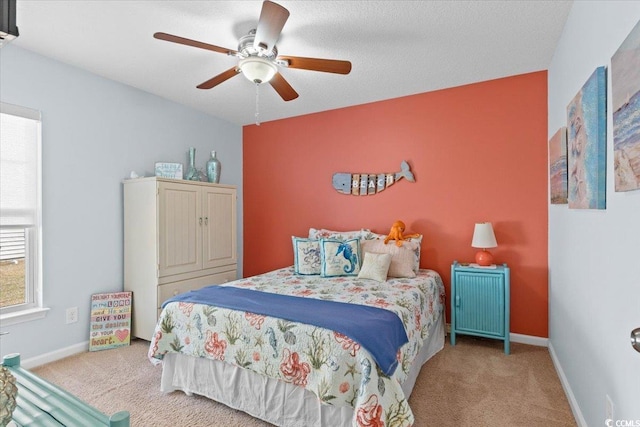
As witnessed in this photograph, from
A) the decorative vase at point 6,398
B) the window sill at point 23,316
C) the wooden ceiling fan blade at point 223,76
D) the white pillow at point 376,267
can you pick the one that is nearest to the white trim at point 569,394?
the white pillow at point 376,267

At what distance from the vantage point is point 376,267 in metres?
2.93

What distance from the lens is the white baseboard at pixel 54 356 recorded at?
103 inches

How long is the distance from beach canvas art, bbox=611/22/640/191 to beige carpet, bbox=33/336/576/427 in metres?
1.53

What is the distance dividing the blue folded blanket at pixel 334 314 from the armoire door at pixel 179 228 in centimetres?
99

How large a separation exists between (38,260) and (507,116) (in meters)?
4.35

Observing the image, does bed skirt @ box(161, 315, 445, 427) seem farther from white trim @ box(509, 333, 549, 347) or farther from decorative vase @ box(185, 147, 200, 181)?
decorative vase @ box(185, 147, 200, 181)

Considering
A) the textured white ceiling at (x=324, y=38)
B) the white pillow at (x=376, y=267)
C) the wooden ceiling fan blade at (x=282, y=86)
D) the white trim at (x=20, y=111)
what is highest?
the textured white ceiling at (x=324, y=38)

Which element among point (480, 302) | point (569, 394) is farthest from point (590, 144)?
point (480, 302)

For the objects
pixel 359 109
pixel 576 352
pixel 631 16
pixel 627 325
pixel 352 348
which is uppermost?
pixel 359 109

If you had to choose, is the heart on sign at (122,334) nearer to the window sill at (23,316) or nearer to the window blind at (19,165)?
the window sill at (23,316)

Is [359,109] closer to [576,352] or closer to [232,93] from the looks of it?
[232,93]

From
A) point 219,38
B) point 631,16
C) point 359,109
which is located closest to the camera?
point 631,16

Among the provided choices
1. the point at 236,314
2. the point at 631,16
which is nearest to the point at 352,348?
the point at 236,314

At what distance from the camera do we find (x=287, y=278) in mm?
3031
